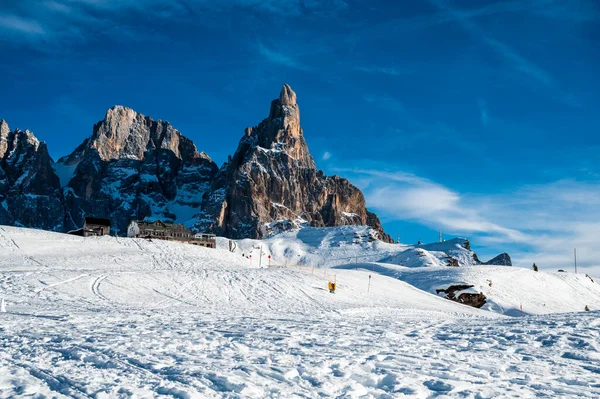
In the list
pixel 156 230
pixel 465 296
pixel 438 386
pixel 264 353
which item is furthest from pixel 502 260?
pixel 438 386

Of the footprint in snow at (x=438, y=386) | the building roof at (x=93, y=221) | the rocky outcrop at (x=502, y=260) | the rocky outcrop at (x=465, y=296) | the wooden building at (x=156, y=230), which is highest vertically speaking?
the rocky outcrop at (x=502, y=260)

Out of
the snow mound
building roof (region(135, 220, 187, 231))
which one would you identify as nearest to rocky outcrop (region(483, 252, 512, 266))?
the snow mound

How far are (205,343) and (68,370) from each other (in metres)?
3.70

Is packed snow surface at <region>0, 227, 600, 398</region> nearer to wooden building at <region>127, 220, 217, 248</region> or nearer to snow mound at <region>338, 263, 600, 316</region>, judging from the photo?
snow mound at <region>338, 263, 600, 316</region>

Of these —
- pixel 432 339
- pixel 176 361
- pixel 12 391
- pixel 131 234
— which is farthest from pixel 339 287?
pixel 131 234

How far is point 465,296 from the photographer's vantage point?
2416 inches

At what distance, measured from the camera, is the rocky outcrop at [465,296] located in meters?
60.5

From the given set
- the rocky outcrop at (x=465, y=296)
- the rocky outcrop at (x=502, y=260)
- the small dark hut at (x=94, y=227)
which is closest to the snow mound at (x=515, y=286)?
the rocky outcrop at (x=465, y=296)

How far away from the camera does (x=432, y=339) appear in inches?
553

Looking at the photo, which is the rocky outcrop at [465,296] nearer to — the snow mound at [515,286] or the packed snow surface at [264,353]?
the snow mound at [515,286]

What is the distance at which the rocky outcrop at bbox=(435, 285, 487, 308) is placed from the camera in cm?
6053

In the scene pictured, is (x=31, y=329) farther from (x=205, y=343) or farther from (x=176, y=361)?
(x=176, y=361)

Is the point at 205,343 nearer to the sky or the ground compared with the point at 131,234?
nearer to the ground

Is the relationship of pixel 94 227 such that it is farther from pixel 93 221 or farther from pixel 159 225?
pixel 159 225
